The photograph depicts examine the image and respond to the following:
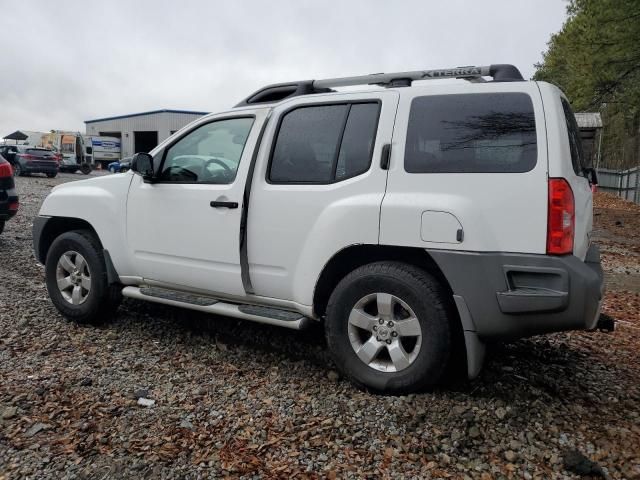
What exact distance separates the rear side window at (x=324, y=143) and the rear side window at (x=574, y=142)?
116cm

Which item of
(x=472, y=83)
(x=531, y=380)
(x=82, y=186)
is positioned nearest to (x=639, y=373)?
(x=531, y=380)

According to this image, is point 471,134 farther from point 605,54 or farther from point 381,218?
point 605,54

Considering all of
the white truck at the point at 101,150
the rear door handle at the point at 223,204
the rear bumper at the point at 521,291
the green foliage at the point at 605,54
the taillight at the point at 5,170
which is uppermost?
the green foliage at the point at 605,54

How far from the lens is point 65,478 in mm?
2578

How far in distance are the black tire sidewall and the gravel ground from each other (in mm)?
136

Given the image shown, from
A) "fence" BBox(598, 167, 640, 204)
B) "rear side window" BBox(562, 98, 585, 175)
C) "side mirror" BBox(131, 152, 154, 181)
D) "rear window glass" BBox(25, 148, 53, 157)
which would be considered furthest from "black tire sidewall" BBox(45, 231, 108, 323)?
"rear window glass" BBox(25, 148, 53, 157)

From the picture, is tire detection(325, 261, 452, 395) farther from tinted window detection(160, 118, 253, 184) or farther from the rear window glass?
the rear window glass

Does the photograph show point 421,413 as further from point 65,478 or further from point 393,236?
point 65,478

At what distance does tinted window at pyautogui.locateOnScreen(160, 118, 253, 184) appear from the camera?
4.01m

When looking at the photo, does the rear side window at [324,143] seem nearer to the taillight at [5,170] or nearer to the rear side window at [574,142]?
the rear side window at [574,142]

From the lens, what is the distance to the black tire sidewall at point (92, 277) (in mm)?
4555

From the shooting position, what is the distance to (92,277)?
457 centimetres

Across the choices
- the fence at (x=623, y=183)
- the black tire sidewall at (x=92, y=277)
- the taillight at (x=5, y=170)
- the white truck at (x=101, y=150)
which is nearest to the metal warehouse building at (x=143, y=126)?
the white truck at (x=101, y=150)

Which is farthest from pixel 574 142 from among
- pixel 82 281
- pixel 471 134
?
pixel 82 281
